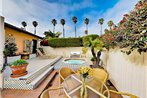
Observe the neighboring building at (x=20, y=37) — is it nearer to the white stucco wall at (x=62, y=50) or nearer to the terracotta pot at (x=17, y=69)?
the white stucco wall at (x=62, y=50)

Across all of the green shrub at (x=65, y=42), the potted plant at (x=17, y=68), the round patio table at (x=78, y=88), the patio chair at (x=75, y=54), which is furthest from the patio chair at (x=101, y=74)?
the green shrub at (x=65, y=42)

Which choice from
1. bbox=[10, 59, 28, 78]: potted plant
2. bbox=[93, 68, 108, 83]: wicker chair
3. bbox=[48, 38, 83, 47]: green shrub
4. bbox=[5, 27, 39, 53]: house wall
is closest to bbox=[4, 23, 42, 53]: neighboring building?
bbox=[5, 27, 39, 53]: house wall

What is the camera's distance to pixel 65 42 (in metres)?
19.6

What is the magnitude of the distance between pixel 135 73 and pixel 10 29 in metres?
11.4

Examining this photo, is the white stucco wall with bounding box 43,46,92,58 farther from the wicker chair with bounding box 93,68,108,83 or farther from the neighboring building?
the wicker chair with bounding box 93,68,108,83

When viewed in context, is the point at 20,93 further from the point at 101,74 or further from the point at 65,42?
the point at 65,42

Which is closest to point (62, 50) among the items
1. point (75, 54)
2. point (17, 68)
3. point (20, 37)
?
point (75, 54)

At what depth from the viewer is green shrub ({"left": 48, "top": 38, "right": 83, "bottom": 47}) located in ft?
64.2

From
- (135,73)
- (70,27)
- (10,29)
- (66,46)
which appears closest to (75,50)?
(66,46)

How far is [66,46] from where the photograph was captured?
1991 cm

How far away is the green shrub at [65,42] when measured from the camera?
19562mm

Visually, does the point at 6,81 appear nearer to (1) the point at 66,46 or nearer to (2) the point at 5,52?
(2) the point at 5,52

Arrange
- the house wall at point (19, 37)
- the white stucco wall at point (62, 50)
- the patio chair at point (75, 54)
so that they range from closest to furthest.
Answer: the house wall at point (19, 37), the patio chair at point (75, 54), the white stucco wall at point (62, 50)

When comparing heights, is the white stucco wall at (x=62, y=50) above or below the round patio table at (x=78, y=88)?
above
